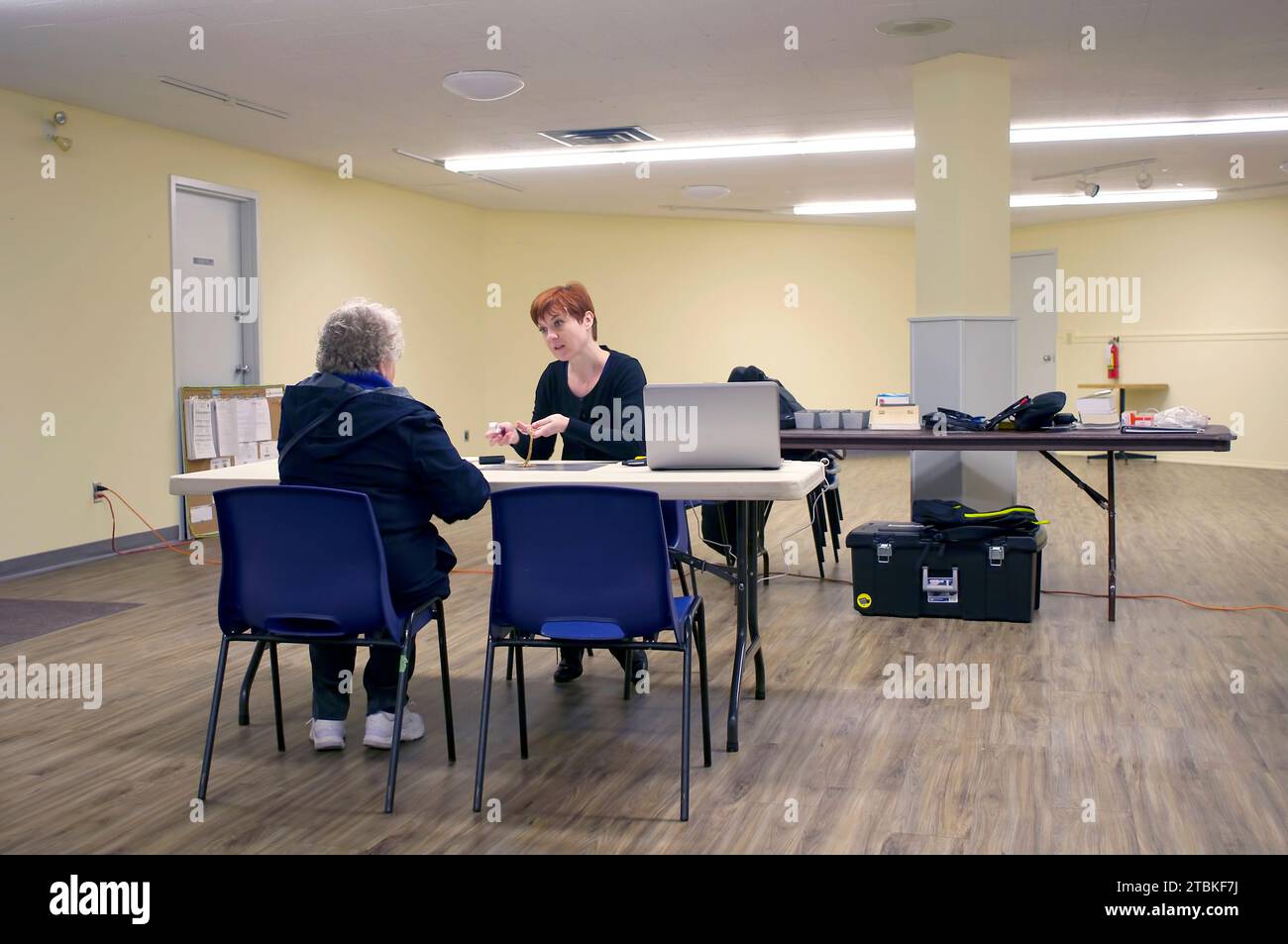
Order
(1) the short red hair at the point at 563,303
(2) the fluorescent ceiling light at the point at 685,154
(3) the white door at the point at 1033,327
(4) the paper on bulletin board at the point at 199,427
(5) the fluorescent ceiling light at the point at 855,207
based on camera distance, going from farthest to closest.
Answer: (3) the white door at the point at 1033,327 → (5) the fluorescent ceiling light at the point at 855,207 → (2) the fluorescent ceiling light at the point at 685,154 → (4) the paper on bulletin board at the point at 199,427 → (1) the short red hair at the point at 563,303

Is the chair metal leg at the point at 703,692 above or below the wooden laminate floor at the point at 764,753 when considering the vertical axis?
above

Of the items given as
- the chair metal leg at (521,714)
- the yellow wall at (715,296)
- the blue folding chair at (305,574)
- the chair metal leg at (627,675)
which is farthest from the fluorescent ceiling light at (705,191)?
the blue folding chair at (305,574)

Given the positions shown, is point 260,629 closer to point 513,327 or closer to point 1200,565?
point 1200,565

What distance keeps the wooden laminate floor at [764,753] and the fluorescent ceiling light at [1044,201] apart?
6567 millimetres

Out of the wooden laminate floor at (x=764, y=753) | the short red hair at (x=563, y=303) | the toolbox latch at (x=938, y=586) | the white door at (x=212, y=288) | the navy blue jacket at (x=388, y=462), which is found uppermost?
the white door at (x=212, y=288)

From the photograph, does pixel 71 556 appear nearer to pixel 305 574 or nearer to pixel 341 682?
pixel 341 682

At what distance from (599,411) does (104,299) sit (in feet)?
14.0

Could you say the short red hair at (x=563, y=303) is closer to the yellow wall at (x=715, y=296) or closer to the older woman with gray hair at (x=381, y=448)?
the older woman with gray hair at (x=381, y=448)

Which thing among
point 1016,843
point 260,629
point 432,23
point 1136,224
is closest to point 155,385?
point 432,23

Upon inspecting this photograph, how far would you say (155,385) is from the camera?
7.25 m

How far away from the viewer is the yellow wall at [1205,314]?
441 inches

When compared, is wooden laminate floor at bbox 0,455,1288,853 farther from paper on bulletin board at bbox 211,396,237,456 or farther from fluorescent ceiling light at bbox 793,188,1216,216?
fluorescent ceiling light at bbox 793,188,1216,216

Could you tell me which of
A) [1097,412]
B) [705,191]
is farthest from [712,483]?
[705,191]
